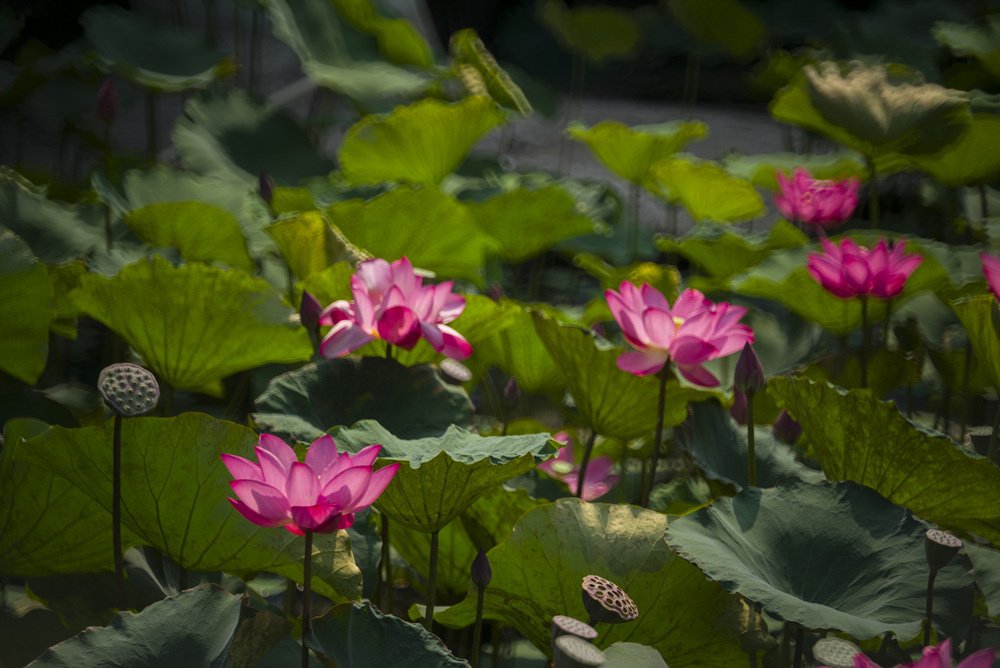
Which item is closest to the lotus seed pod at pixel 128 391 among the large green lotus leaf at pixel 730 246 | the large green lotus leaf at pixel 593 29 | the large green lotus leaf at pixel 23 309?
the large green lotus leaf at pixel 23 309

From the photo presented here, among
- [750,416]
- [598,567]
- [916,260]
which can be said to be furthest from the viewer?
[916,260]

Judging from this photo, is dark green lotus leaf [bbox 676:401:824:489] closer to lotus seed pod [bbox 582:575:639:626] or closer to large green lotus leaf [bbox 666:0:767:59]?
lotus seed pod [bbox 582:575:639:626]

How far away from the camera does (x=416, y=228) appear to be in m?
1.42

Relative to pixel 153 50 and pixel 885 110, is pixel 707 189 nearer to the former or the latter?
pixel 885 110

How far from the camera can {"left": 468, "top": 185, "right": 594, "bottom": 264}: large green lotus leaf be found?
63.3 inches

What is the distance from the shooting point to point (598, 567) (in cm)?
86

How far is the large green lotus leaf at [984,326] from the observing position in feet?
3.17

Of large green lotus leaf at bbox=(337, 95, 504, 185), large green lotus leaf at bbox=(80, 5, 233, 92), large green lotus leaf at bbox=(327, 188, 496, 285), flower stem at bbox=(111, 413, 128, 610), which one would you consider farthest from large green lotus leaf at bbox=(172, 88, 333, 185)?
flower stem at bbox=(111, 413, 128, 610)

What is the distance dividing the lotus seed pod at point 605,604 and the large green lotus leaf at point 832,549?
86 mm

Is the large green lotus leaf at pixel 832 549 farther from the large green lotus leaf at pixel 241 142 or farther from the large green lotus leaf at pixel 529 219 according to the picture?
the large green lotus leaf at pixel 241 142

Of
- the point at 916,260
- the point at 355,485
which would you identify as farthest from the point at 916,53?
the point at 355,485

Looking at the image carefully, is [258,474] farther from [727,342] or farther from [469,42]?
[469,42]

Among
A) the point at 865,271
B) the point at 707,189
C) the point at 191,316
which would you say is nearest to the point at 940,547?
the point at 865,271

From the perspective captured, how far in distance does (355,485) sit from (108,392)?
180mm
